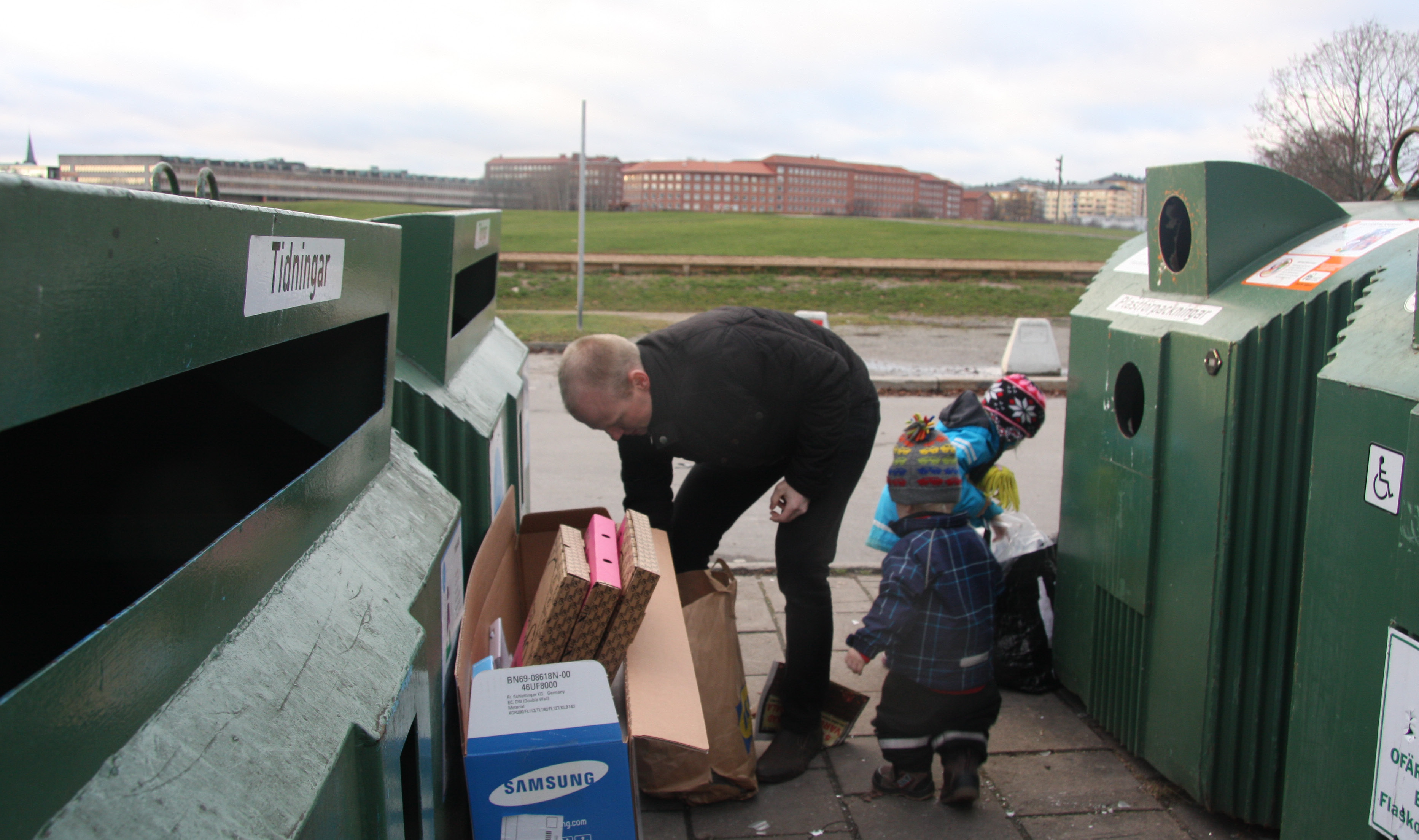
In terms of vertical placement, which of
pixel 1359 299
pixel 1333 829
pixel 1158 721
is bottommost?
pixel 1158 721

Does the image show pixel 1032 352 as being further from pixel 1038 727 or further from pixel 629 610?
pixel 629 610

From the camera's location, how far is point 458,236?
8.41 feet

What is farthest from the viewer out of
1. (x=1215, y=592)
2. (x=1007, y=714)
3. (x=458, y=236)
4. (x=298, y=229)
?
(x=1007, y=714)

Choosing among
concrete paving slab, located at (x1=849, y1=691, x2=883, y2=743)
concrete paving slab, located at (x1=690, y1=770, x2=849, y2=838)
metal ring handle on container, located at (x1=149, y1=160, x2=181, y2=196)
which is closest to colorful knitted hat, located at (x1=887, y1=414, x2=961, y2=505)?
concrete paving slab, located at (x1=849, y1=691, x2=883, y2=743)

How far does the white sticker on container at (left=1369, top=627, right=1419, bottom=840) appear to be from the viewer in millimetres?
1583

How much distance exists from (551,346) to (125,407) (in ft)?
35.3

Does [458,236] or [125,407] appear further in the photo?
[458,236]

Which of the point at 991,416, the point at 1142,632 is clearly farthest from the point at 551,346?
the point at 1142,632

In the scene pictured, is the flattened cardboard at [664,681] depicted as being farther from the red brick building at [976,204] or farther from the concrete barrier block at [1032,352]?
the red brick building at [976,204]

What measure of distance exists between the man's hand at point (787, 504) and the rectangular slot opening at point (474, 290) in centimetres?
153

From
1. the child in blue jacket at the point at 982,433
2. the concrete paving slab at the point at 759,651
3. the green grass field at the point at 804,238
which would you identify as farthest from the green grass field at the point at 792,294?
the child in blue jacket at the point at 982,433

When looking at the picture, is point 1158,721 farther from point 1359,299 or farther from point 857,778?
point 1359,299

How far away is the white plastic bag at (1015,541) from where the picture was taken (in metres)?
3.43

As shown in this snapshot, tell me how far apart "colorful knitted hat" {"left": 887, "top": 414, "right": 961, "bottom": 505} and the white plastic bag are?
27.9 inches
